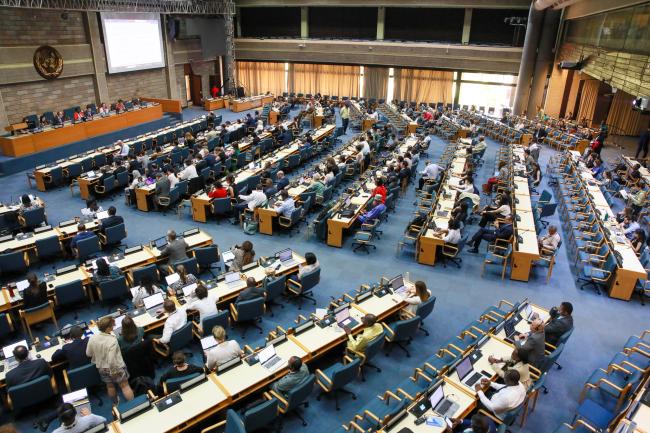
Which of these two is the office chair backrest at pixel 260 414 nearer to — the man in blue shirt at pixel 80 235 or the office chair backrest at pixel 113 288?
the office chair backrest at pixel 113 288

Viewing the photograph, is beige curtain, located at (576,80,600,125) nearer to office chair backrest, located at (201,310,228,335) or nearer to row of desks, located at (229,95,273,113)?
row of desks, located at (229,95,273,113)

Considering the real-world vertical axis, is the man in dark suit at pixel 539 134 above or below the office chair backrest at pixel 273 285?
above

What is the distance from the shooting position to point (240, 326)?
8648 mm

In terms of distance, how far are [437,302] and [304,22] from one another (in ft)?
92.4

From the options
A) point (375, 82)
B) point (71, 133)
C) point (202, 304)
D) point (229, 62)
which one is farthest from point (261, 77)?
point (202, 304)

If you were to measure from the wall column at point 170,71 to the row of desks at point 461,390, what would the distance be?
87.6ft

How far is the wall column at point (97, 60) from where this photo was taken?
71.9 ft

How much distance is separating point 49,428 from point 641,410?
8067mm

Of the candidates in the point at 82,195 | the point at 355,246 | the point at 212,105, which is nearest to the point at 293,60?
the point at 212,105

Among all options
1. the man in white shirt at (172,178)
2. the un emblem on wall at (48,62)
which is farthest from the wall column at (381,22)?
the man in white shirt at (172,178)

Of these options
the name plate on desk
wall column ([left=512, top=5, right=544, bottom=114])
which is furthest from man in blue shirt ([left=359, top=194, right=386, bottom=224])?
wall column ([left=512, top=5, right=544, bottom=114])

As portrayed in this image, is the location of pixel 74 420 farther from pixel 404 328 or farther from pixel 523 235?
pixel 523 235

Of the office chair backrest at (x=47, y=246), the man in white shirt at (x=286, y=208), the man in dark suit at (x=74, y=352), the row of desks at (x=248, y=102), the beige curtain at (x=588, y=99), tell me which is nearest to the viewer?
the man in dark suit at (x=74, y=352)

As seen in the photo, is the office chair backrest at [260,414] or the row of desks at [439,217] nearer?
the office chair backrest at [260,414]
